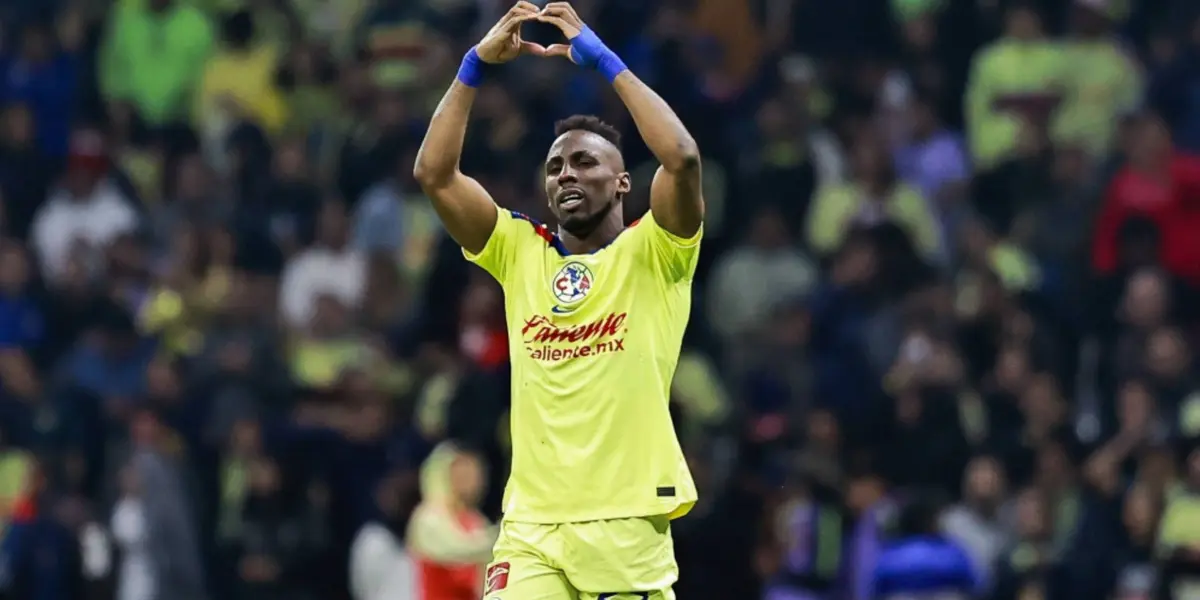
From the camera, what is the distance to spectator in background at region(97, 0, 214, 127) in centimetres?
1934

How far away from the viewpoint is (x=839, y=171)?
17.7 metres

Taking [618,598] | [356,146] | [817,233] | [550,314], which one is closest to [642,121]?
[550,314]

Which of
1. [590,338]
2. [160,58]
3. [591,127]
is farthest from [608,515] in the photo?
[160,58]

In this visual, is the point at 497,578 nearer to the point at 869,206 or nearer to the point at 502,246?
the point at 502,246

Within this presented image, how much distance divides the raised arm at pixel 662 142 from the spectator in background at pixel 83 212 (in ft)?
33.2

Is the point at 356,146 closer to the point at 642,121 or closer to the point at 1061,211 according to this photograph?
the point at 1061,211

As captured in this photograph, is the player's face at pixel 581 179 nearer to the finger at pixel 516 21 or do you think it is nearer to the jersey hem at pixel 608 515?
the finger at pixel 516 21

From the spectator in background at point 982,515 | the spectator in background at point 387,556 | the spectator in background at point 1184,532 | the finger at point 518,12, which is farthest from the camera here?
the spectator in background at point 982,515

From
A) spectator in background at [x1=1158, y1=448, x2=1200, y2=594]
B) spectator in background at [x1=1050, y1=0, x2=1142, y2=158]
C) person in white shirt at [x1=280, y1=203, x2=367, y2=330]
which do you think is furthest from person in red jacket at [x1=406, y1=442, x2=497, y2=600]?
spectator in background at [x1=1050, y1=0, x2=1142, y2=158]

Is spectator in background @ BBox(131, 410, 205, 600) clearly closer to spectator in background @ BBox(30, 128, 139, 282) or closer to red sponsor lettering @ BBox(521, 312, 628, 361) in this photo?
spectator in background @ BBox(30, 128, 139, 282)

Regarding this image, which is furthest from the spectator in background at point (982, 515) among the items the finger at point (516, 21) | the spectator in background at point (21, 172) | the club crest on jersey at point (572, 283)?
the spectator in background at point (21, 172)

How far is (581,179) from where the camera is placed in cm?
873

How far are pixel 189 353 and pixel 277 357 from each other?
0.74m

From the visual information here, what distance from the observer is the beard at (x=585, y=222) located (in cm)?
877
